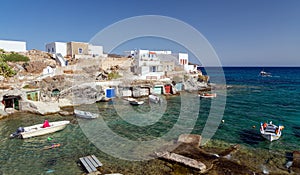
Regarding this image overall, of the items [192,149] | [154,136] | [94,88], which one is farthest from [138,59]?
[192,149]

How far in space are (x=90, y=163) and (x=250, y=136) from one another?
13277 mm

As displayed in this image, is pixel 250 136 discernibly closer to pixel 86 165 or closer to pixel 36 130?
pixel 86 165

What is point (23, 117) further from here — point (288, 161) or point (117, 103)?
point (288, 161)

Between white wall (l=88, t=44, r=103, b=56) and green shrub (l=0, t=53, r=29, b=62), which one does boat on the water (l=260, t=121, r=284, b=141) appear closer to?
green shrub (l=0, t=53, r=29, b=62)

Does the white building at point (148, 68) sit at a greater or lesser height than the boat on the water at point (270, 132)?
greater

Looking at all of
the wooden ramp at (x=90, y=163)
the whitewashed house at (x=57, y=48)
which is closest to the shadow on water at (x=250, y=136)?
the wooden ramp at (x=90, y=163)

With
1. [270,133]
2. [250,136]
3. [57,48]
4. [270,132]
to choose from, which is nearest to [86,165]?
[250,136]

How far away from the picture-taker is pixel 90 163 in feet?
35.4

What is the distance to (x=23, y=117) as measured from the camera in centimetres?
2078

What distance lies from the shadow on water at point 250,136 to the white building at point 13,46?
180ft

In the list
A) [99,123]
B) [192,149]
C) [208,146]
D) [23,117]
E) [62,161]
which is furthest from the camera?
[23,117]

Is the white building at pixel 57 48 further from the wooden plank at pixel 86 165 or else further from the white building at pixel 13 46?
Answer: the wooden plank at pixel 86 165

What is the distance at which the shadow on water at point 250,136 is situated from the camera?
1487 cm

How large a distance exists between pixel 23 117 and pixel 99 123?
9048mm
